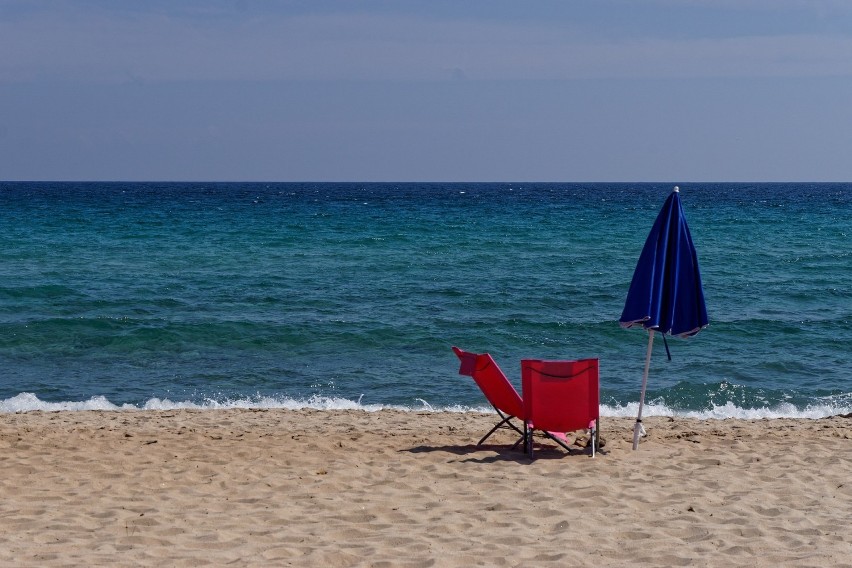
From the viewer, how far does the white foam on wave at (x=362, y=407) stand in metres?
10.5

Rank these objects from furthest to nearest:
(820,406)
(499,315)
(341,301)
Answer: (341,301) → (499,315) → (820,406)

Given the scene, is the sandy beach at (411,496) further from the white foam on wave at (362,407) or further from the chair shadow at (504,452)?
the white foam on wave at (362,407)

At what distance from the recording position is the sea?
1147 centimetres

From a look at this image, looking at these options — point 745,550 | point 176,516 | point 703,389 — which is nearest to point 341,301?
point 703,389

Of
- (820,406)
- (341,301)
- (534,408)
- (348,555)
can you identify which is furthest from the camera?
(341,301)

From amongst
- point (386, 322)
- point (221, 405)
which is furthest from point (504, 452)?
point (386, 322)

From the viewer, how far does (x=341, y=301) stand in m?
18.0

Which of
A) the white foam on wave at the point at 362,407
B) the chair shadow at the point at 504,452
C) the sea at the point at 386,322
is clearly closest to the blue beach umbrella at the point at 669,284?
the chair shadow at the point at 504,452

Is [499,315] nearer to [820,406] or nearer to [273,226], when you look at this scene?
[820,406]

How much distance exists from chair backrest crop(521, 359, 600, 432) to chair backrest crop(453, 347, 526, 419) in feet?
0.51

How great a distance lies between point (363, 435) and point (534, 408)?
5.63ft

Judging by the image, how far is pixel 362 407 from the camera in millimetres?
10781

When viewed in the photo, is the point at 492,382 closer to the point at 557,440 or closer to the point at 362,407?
the point at 557,440

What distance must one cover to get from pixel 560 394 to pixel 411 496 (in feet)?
5.61
